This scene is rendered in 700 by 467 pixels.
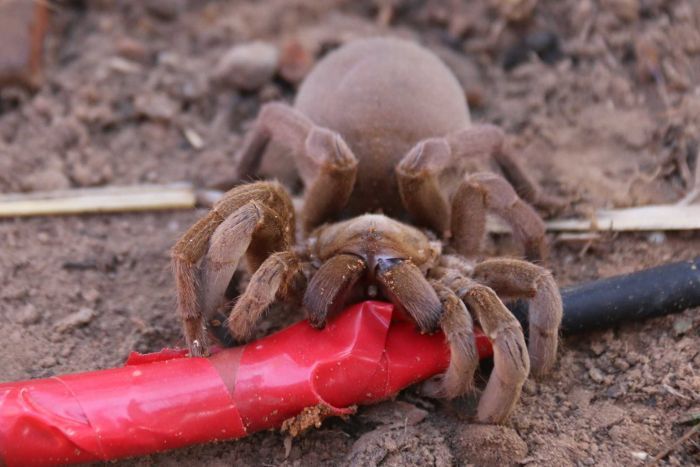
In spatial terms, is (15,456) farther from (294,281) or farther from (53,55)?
(53,55)

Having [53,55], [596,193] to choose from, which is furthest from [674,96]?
[53,55]

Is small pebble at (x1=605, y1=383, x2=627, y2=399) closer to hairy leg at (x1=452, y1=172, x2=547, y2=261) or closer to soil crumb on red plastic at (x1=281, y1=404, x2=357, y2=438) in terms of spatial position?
hairy leg at (x1=452, y1=172, x2=547, y2=261)

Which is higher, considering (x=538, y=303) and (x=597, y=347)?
(x=538, y=303)

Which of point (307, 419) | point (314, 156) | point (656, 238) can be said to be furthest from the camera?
point (656, 238)

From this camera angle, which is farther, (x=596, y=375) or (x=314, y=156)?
(x=314, y=156)

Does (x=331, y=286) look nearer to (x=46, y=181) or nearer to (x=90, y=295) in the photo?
(x=90, y=295)

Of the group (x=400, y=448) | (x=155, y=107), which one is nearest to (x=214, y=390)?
(x=400, y=448)
